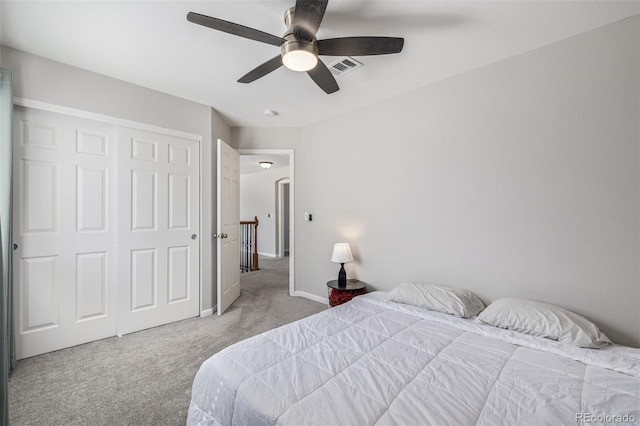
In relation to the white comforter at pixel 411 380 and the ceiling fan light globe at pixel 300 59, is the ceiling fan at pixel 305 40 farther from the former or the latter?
the white comforter at pixel 411 380

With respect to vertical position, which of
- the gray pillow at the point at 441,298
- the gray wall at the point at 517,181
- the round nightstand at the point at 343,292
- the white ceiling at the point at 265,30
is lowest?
the round nightstand at the point at 343,292

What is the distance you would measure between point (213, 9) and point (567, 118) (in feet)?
8.33

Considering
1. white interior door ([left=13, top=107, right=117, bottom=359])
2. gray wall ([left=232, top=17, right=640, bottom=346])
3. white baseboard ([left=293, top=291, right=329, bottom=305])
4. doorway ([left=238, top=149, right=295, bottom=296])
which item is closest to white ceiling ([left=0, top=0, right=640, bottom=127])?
gray wall ([left=232, top=17, right=640, bottom=346])

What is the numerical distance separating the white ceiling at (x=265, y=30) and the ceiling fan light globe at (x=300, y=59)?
1.02 feet

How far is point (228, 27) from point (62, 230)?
2.29m

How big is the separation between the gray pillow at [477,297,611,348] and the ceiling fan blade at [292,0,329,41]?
7.15ft

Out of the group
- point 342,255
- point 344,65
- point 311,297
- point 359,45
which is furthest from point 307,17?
point 311,297

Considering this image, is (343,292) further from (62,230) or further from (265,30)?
(62,230)

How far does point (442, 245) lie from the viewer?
2629 mm

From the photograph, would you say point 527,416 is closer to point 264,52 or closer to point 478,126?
point 478,126

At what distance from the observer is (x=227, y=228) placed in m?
3.53

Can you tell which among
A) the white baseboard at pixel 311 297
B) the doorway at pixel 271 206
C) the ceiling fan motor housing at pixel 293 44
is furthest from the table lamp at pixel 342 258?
the doorway at pixel 271 206

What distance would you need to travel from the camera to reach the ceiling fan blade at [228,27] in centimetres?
145

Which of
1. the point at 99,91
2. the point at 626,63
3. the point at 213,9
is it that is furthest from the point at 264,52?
the point at 626,63
